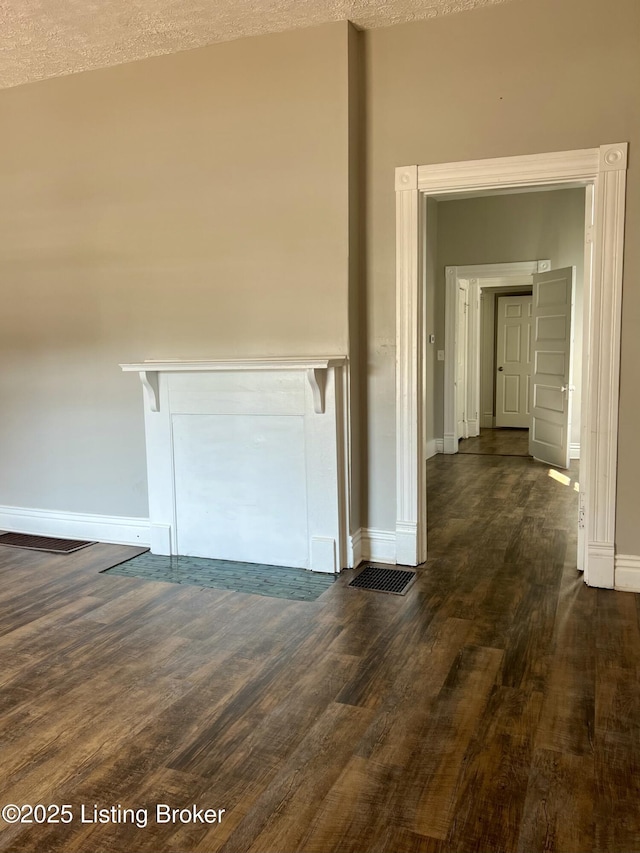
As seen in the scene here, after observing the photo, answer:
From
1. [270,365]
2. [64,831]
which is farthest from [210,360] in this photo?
[64,831]

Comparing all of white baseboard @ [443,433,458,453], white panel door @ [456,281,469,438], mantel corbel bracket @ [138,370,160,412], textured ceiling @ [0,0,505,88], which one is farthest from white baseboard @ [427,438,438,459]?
textured ceiling @ [0,0,505,88]

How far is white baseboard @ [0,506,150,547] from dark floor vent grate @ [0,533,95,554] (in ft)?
0.19

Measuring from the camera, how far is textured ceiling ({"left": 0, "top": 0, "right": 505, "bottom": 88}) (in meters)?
3.26

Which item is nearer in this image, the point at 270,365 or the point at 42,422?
the point at 270,365

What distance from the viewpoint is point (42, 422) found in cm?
454

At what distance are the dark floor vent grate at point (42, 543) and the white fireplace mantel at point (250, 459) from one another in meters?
0.61

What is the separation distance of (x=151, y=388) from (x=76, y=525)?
1263mm

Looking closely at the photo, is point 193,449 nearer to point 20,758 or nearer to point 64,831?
point 20,758

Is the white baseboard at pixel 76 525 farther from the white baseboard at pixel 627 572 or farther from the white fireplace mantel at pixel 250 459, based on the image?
the white baseboard at pixel 627 572

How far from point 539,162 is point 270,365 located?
5.77ft

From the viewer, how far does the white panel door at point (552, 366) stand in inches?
266

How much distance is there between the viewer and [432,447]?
7.75 metres

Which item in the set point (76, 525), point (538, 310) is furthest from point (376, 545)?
point (538, 310)

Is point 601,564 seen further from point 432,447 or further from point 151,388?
point 432,447
